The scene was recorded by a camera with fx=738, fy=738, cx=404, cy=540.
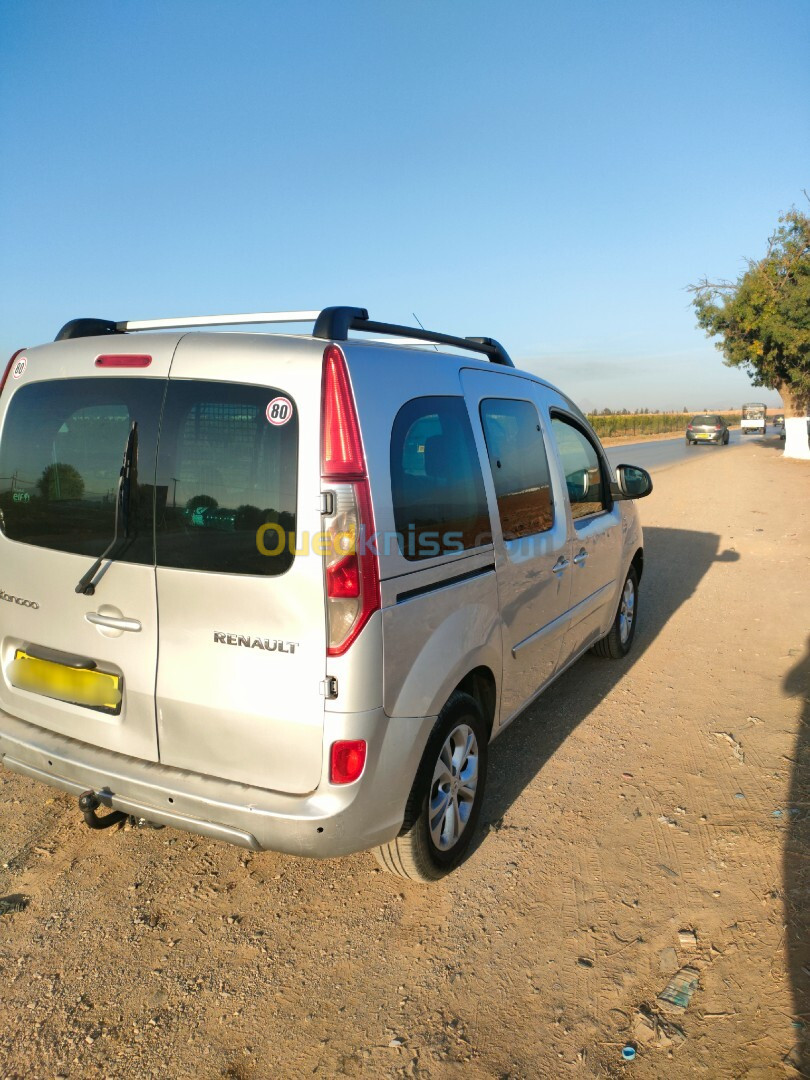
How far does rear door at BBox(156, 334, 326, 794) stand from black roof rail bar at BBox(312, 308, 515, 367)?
14 cm

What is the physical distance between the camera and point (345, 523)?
2.30m

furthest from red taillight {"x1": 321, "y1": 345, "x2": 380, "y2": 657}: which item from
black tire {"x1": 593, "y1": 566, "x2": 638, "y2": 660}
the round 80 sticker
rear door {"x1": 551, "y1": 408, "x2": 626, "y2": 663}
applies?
black tire {"x1": 593, "y1": 566, "x2": 638, "y2": 660}

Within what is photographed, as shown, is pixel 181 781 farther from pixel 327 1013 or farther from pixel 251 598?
pixel 327 1013

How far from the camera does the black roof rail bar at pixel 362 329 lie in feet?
8.16

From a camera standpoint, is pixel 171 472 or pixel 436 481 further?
pixel 436 481

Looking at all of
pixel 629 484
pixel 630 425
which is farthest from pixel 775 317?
pixel 630 425

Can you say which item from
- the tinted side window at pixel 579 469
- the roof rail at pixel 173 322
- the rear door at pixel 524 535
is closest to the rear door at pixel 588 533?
the tinted side window at pixel 579 469

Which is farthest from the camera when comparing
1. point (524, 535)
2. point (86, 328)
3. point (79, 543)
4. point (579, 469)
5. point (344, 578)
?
point (579, 469)

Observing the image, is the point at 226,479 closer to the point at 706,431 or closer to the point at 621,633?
the point at 621,633

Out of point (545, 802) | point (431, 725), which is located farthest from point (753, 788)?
point (431, 725)

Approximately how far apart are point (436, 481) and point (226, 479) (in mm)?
794

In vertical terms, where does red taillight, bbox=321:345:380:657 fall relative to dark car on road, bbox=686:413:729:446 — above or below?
below

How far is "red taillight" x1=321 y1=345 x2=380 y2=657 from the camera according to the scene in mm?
2281

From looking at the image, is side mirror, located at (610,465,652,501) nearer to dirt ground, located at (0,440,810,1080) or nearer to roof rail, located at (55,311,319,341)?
dirt ground, located at (0,440,810,1080)
